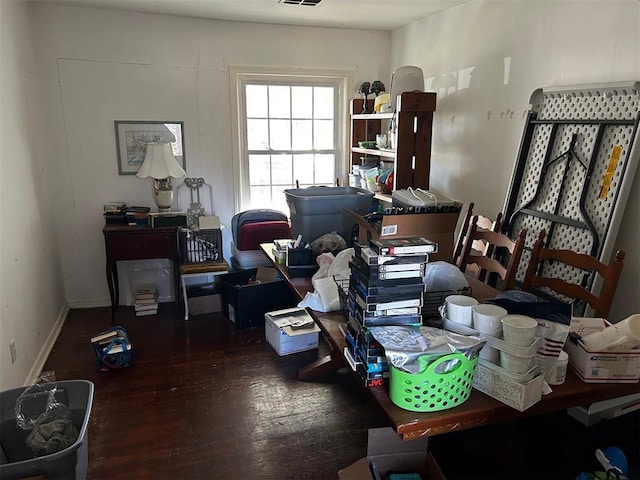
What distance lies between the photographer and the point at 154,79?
3740mm

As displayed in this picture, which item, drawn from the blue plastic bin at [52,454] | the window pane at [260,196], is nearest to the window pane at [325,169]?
the window pane at [260,196]

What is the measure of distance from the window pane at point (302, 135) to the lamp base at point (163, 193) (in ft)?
3.91

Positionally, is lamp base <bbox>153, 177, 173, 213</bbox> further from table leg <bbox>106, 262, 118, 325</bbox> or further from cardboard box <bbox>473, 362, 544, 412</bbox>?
cardboard box <bbox>473, 362, 544, 412</bbox>

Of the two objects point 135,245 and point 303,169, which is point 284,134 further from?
point 135,245

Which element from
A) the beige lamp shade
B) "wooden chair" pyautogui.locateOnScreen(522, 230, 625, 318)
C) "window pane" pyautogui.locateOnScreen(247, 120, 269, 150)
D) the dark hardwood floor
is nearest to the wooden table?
the dark hardwood floor

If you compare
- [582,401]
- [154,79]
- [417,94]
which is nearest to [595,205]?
[582,401]

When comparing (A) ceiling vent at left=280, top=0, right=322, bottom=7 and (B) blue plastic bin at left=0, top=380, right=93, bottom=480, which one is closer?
(B) blue plastic bin at left=0, top=380, right=93, bottom=480

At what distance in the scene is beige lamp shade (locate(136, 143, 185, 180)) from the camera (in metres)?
3.62

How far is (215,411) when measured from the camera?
2453 millimetres

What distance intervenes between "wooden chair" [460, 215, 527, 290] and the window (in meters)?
1.93

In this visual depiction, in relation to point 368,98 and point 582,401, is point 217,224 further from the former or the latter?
point 582,401

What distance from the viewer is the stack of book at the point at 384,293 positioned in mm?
1390

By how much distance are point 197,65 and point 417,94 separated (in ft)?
6.05

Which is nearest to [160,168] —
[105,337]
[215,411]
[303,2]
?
[105,337]
